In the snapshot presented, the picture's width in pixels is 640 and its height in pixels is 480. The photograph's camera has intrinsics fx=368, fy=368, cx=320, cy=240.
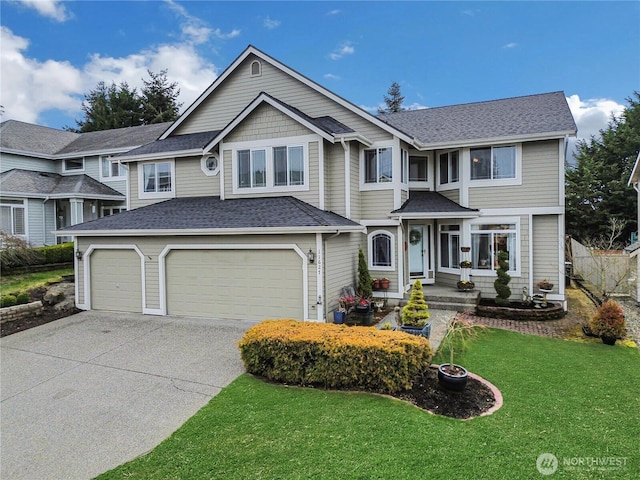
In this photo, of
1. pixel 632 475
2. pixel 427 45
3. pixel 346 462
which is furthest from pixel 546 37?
pixel 346 462

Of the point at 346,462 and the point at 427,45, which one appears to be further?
the point at 427,45

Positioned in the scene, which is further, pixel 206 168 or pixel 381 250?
pixel 206 168

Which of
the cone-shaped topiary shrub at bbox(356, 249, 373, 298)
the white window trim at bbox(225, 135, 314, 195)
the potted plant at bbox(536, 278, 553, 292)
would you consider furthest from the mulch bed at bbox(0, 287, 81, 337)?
the potted plant at bbox(536, 278, 553, 292)

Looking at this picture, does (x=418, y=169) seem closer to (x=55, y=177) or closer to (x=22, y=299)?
(x=22, y=299)

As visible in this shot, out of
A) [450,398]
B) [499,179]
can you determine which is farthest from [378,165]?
[450,398]

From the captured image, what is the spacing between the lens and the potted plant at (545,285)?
1238 cm

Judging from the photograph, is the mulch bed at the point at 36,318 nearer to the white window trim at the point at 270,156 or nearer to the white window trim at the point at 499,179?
the white window trim at the point at 270,156

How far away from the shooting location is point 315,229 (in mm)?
10062

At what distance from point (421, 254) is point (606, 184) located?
20.6m

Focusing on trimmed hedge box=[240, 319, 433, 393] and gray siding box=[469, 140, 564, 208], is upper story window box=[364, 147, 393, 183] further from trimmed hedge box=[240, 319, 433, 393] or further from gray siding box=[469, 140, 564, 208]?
trimmed hedge box=[240, 319, 433, 393]

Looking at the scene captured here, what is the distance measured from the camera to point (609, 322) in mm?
9312

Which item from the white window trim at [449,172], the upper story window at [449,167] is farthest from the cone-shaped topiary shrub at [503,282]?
the upper story window at [449,167]

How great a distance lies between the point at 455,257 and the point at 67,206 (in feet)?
73.5

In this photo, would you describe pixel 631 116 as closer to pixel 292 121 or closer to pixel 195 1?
pixel 292 121
